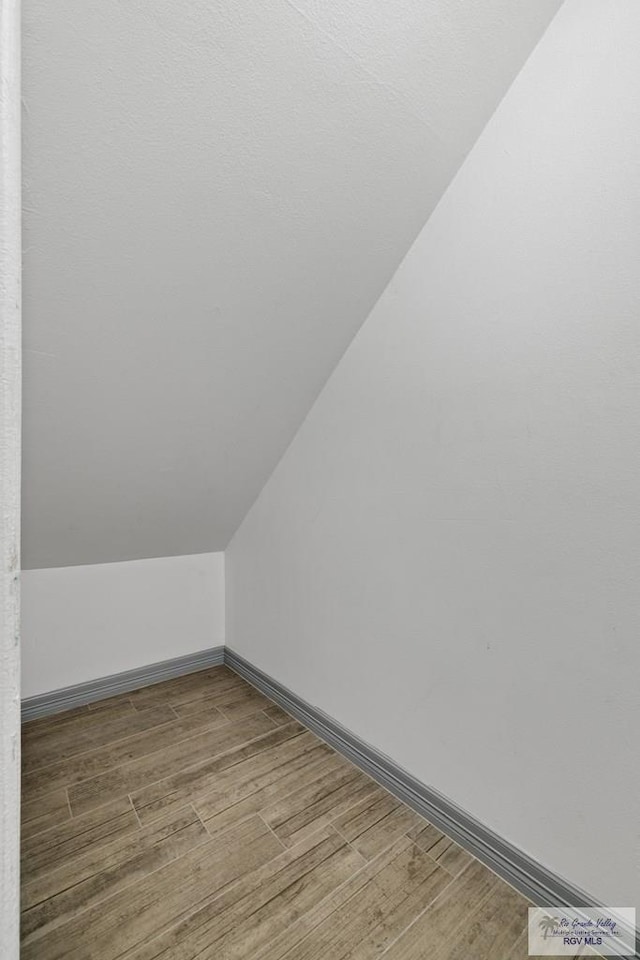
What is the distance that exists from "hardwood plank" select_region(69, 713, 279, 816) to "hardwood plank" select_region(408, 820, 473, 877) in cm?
76

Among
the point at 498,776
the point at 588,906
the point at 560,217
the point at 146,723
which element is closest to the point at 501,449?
the point at 560,217

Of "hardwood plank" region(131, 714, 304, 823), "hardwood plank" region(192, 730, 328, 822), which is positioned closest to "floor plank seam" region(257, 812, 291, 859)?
"hardwood plank" region(192, 730, 328, 822)

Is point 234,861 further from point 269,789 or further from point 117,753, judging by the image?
point 117,753

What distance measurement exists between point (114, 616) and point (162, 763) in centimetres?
76

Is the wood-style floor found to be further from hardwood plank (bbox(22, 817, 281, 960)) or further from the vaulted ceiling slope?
the vaulted ceiling slope

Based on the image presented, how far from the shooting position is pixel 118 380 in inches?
58.6

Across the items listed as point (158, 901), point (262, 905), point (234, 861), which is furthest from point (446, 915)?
point (158, 901)

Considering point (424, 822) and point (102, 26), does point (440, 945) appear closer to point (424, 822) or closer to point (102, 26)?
point (424, 822)

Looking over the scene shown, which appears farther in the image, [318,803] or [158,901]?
[318,803]

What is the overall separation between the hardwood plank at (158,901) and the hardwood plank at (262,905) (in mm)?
34

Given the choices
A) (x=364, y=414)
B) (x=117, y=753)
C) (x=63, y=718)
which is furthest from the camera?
(x=63, y=718)

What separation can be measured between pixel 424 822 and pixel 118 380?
1.69 metres

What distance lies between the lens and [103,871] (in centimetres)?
133

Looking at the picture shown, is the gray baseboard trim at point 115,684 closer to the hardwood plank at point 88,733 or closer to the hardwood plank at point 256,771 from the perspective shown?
the hardwood plank at point 88,733
